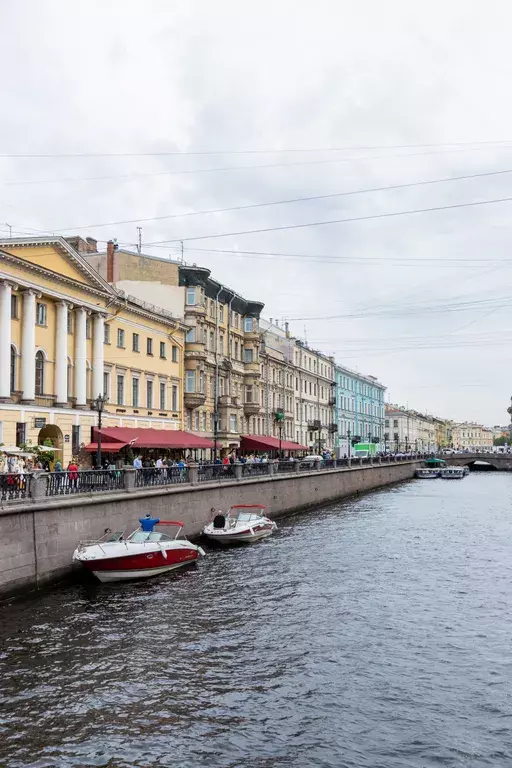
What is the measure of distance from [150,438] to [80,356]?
6119 millimetres

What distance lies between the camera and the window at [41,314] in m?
35.7

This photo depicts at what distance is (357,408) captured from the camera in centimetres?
10850

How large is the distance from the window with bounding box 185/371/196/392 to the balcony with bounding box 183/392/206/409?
1.60ft

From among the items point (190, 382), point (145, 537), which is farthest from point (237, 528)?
point (190, 382)

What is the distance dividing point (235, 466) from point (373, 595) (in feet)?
55.6

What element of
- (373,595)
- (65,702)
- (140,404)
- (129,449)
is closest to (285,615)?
(373,595)

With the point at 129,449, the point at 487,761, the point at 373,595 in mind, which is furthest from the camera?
the point at 129,449

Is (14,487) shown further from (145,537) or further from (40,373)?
(40,373)

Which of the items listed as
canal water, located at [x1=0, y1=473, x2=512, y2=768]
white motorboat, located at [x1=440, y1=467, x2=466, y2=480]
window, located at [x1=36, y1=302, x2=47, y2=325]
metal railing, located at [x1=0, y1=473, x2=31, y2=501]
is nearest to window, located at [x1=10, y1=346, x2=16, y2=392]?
window, located at [x1=36, y1=302, x2=47, y2=325]

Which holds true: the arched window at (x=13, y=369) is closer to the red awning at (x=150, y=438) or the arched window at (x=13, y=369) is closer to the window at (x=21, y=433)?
the window at (x=21, y=433)

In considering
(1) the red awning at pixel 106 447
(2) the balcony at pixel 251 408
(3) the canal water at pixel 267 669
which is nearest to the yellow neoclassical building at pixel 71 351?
(1) the red awning at pixel 106 447

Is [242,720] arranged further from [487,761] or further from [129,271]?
[129,271]

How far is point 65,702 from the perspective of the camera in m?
12.8

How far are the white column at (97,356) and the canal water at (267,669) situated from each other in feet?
55.2
